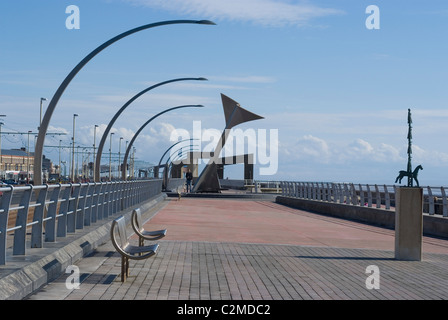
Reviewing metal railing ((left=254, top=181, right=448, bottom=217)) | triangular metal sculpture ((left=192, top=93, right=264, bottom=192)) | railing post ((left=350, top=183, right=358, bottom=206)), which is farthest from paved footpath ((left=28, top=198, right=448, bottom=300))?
triangular metal sculpture ((left=192, top=93, right=264, bottom=192))

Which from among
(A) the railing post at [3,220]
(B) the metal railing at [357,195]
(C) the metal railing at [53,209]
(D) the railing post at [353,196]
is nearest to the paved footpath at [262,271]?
(A) the railing post at [3,220]

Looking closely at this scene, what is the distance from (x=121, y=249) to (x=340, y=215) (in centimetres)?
2372

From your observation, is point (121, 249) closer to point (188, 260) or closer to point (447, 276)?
point (188, 260)

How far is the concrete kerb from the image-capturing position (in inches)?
325

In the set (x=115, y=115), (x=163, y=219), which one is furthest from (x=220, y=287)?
(x=115, y=115)

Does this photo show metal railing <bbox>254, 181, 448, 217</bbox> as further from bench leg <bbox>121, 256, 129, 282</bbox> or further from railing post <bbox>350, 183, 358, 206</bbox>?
bench leg <bbox>121, 256, 129, 282</bbox>

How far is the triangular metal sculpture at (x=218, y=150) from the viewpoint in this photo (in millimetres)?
56719

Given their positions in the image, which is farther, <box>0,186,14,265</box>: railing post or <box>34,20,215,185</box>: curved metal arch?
<box>34,20,215,185</box>: curved metal arch

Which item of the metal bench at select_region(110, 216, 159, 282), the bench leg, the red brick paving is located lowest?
the red brick paving

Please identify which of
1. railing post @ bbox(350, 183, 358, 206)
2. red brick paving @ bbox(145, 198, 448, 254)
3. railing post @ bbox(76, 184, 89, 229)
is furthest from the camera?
railing post @ bbox(350, 183, 358, 206)

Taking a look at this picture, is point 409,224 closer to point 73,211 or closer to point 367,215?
point 73,211

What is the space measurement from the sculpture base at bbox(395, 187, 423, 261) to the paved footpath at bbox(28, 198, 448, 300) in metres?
0.34

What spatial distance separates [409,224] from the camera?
14742 millimetres

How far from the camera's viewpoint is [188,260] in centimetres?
1309
